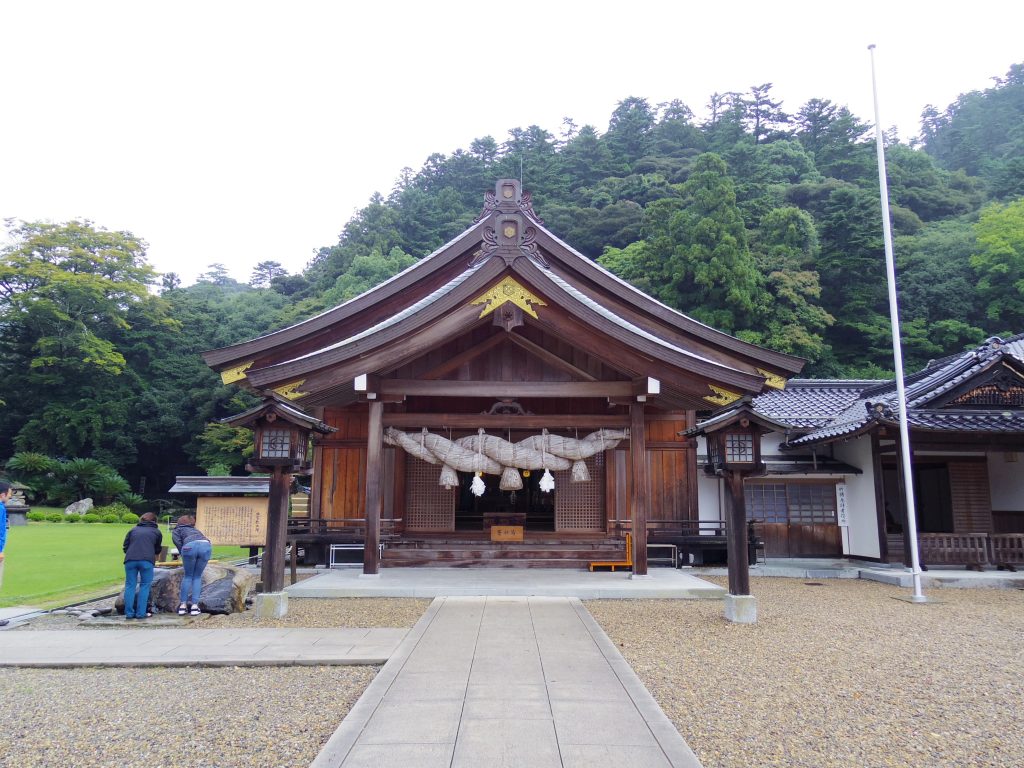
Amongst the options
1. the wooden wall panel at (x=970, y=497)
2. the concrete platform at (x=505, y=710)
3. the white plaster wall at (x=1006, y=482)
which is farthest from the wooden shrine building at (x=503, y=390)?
the white plaster wall at (x=1006, y=482)

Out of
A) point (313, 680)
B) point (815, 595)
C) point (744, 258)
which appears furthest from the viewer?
point (744, 258)

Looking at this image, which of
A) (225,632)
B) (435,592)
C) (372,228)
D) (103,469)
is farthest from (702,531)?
(372,228)

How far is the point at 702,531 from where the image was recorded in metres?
14.7

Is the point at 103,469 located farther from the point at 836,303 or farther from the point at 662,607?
the point at 836,303

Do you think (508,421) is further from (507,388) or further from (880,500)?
(880,500)

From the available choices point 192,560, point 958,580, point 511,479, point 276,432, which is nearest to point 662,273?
point 958,580

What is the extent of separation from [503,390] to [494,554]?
12.5ft

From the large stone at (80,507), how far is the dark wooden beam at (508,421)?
24.5 metres

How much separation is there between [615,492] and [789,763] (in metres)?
10.2

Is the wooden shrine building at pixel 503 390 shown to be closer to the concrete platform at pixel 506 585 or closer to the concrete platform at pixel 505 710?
the concrete platform at pixel 506 585

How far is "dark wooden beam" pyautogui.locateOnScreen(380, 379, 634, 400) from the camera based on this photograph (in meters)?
11.1

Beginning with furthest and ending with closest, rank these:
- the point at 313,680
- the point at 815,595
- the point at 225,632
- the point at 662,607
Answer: the point at 815,595
the point at 662,607
the point at 225,632
the point at 313,680

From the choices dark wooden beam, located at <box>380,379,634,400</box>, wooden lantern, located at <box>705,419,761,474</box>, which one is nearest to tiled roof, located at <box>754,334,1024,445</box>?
dark wooden beam, located at <box>380,379,634,400</box>

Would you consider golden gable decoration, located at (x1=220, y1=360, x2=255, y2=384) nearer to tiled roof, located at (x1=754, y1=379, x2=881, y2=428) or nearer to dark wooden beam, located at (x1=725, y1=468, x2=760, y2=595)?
dark wooden beam, located at (x1=725, y1=468, x2=760, y2=595)
